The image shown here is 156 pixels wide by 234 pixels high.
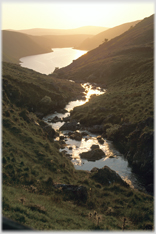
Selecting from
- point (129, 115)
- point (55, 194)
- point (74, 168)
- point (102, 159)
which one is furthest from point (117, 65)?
point (55, 194)

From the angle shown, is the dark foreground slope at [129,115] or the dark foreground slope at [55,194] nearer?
the dark foreground slope at [55,194]

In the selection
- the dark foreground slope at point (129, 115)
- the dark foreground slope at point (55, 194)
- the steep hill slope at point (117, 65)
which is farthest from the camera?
the steep hill slope at point (117, 65)

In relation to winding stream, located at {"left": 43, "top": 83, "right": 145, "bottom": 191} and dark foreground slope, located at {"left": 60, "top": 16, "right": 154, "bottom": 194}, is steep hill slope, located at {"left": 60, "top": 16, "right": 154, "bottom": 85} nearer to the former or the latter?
dark foreground slope, located at {"left": 60, "top": 16, "right": 154, "bottom": 194}

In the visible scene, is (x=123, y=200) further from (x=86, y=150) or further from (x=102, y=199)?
(x=86, y=150)

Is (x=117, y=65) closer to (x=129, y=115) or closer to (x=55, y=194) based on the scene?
(x=129, y=115)

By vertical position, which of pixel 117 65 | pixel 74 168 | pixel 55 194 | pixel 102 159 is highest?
pixel 117 65

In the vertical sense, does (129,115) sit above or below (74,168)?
above

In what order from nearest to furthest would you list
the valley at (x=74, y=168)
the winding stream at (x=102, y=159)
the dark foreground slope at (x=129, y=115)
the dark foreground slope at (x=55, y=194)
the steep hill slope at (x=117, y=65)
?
the dark foreground slope at (x=55, y=194) → the valley at (x=74, y=168) → the winding stream at (x=102, y=159) → the dark foreground slope at (x=129, y=115) → the steep hill slope at (x=117, y=65)

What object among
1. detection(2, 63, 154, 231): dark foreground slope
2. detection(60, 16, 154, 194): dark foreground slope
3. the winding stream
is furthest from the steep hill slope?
detection(2, 63, 154, 231): dark foreground slope

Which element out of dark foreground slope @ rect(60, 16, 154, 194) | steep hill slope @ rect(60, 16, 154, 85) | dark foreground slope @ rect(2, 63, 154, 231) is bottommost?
dark foreground slope @ rect(2, 63, 154, 231)

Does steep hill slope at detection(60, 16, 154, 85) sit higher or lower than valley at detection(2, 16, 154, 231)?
higher

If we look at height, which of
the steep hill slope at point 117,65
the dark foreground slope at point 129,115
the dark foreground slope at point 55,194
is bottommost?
the dark foreground slope at point 55,194

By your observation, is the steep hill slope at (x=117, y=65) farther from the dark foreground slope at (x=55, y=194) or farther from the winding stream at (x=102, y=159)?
the dark foreground slope at (x=55, y=194)

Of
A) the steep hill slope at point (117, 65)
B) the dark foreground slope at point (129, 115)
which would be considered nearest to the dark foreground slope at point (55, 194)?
the dark foreground slope at point (129, 115)
